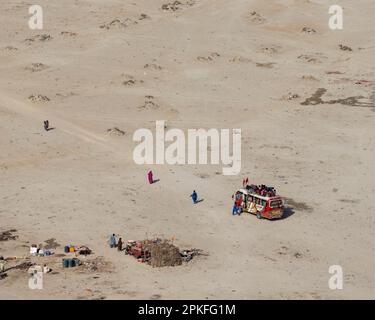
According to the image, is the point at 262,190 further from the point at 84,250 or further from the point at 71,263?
the point at 71,263

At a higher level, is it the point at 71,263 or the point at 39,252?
the point at 39,252

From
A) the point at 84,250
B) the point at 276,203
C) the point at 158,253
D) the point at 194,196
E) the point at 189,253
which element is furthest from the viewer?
the point at 194,196

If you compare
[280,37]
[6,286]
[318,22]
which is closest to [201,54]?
[280,37]

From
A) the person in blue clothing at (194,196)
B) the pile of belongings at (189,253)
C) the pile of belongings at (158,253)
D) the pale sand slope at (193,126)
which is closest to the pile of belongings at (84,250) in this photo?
the pale sand slope at (193,126)

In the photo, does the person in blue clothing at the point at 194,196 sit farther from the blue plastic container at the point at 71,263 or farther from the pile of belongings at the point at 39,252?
the blue plastic container at the point at 71,263

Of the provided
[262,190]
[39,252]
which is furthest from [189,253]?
[262,190]

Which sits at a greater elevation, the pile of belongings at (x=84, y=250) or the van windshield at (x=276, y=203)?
the van windshield at (x=276, y=203)
